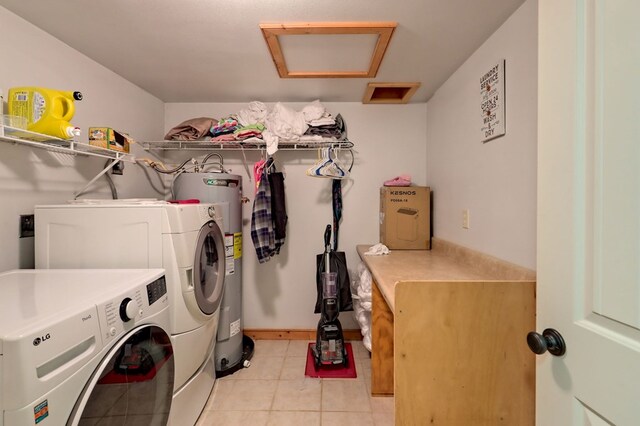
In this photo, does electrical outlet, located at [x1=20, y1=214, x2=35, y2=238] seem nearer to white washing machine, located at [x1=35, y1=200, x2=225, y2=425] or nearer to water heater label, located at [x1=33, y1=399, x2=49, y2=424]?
white washing machine, located at [x1=35, y1=200, x2=225, y2=425]

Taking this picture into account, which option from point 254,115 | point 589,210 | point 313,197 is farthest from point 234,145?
point 589,210

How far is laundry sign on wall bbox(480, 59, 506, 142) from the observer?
4.81 ft

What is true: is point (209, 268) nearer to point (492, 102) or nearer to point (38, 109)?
point (38, 109)

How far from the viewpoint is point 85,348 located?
825 mm

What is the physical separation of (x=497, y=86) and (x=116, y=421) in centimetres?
218

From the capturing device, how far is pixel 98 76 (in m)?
1.89

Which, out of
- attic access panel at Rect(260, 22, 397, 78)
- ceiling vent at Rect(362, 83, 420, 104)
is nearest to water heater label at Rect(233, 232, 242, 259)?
attic access panel at Rect(260, 22, 397, 78)

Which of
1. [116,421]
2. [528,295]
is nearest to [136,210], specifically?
[116,421]

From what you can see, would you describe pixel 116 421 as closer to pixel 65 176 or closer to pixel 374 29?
pixel 65 176

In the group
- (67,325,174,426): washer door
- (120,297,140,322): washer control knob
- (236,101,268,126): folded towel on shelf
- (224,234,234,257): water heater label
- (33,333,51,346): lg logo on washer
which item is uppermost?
(236,101,268,126): folded towel on shelf

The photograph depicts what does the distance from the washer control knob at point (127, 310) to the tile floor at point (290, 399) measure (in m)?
1.07

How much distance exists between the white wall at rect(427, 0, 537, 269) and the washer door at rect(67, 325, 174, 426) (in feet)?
5.43

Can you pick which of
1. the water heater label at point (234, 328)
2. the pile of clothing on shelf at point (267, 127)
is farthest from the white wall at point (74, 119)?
the water heater label at point (234, 328)

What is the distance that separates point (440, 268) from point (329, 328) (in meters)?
0.94
